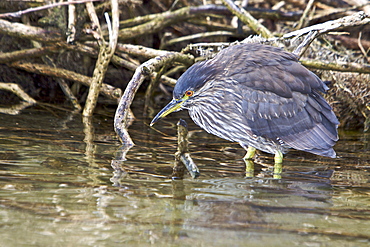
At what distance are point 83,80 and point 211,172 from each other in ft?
10.3

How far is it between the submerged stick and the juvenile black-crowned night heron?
2.42ft

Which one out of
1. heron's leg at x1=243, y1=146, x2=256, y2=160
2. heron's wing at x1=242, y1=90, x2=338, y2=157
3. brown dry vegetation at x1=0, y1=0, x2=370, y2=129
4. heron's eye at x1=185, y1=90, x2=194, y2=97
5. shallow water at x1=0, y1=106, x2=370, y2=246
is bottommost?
shallow water at x1=0, y1=106, x2=370, y2=246

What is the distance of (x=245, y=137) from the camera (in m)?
4.48

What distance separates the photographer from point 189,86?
4277 mm

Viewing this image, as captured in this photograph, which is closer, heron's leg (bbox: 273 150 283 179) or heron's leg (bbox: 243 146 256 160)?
heron's leg (bbox: 273 150 283 179)

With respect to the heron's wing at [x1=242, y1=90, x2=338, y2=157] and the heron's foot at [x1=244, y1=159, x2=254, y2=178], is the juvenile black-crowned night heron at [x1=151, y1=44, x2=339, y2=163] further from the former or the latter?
the heron's foot at [x1=244, y1=159, x2=254, y2=178]

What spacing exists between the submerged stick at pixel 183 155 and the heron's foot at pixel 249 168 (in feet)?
1.99

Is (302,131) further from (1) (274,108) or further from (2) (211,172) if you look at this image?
(2) (211,172)

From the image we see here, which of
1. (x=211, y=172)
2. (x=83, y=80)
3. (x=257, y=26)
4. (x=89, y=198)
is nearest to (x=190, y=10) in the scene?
(x=257, y=26)

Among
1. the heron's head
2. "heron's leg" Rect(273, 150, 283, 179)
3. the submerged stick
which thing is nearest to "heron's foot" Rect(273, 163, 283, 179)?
"heron's leg" Rect(273, 150, 283, 179)

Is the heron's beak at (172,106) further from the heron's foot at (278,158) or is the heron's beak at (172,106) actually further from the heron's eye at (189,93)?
the heron's foot at (278,158)

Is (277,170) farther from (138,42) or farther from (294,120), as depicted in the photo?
(138,42)

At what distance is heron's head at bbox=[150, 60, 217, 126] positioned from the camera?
13.9ft

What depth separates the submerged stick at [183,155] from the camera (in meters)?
3.26
